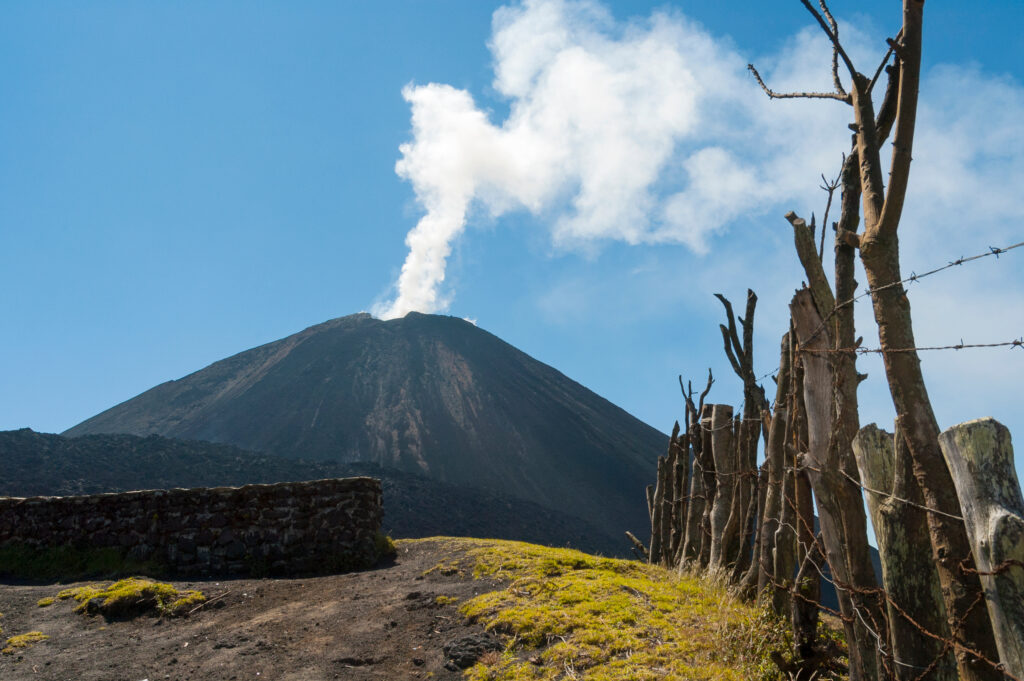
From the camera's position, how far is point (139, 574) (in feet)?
37.8

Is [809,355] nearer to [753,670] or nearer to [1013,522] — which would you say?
[1013,522]

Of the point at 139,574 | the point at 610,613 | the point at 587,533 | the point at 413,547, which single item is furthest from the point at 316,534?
the point at 587,533

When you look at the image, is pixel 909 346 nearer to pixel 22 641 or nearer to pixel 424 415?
pixel 22 641

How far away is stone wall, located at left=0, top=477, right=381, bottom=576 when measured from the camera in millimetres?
11797

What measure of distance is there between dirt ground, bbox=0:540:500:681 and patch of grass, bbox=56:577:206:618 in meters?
0.19

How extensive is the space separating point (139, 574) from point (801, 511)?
1073cm

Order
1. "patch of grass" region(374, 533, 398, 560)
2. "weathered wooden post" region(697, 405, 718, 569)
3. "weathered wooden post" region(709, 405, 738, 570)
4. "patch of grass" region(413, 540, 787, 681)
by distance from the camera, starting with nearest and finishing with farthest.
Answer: "patch of grass" region(413, 540, 787, 681), "weathered wooden post" region(709, 405, 738, 570), "weathered wooden post" region(697, 405, 718, 569), "patch of grass" region(374, 533, 398, 560)

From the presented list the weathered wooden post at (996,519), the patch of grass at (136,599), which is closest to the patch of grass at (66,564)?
the patch of grass at (136,599)

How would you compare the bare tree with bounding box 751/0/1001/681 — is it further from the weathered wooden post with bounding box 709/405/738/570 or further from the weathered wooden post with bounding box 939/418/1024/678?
the weathered wooden post with bounding box 709/405/738/570

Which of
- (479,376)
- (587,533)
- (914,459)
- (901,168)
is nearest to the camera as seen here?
(914,459)

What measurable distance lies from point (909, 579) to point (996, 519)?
745 mm

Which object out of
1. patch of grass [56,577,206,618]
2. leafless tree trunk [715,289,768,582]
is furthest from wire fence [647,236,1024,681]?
patch of grass [56,577,206,618]

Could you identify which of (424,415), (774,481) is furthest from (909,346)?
(424,415)

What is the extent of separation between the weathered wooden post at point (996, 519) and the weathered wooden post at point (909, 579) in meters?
0.42
